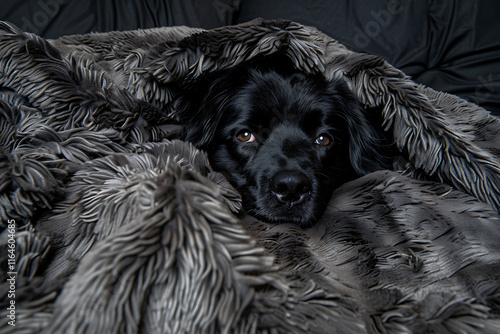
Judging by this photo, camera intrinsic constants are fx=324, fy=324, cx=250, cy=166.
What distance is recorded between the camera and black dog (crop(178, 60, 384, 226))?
3.53 ft

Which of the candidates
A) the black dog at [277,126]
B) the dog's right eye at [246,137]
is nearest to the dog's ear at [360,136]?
the black dog at [277,126]

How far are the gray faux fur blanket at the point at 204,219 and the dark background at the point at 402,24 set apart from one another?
62 cm

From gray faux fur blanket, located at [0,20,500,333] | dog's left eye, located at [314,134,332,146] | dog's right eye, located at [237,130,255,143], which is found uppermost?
gray faux fur blanket, located at [0,20,500,333]

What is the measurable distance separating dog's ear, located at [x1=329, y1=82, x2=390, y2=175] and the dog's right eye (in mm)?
330

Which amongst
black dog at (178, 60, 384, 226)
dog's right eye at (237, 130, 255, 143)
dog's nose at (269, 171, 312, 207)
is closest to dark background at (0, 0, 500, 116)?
black dog at (178, 60, 384, 226)

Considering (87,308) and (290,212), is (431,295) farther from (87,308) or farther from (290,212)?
(87,308)

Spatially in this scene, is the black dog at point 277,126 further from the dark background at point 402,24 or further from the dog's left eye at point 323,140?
the dark background at point 402,24

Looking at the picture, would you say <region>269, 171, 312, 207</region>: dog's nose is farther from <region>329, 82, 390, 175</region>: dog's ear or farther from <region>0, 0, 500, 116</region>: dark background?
<region>0, 0, 500, 116</region>: dark background

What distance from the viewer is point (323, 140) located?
117cm

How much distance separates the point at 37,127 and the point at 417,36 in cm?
183

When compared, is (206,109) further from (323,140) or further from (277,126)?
(323,140)

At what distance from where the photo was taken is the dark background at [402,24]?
1674 mm

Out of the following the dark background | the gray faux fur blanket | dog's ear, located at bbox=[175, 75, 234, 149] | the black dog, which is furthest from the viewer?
the dark background

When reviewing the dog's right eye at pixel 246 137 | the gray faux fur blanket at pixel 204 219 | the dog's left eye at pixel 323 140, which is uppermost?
the gray faux fur blanket at pixel 204 219
